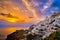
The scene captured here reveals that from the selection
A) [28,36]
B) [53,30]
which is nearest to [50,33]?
[53,30]

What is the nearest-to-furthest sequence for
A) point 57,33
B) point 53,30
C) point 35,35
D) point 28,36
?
1. point 57,33
2. point 53,30
3. point 35,35
4. point 28,36

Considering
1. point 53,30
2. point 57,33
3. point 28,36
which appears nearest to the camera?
point 57,33

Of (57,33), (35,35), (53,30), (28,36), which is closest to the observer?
(57,33)

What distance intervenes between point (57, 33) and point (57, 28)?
152 inches

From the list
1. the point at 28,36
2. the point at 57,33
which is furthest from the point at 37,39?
the point at 57,33

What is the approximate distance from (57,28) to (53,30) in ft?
4.01

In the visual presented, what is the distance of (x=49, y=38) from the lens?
41.3 meters

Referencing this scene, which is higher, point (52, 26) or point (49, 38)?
point (52, 26)

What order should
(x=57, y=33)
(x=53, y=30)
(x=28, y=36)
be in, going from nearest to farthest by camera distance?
(x=57, y=33), (x=53, y=30), (x=28, y=36)

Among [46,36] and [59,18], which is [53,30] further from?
[59,18]

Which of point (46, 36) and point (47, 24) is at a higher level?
point (47, 24)

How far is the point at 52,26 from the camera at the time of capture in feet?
152

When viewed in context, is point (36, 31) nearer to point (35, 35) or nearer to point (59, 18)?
point (35, 35)

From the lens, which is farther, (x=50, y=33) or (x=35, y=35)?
(x=35, y=35)
